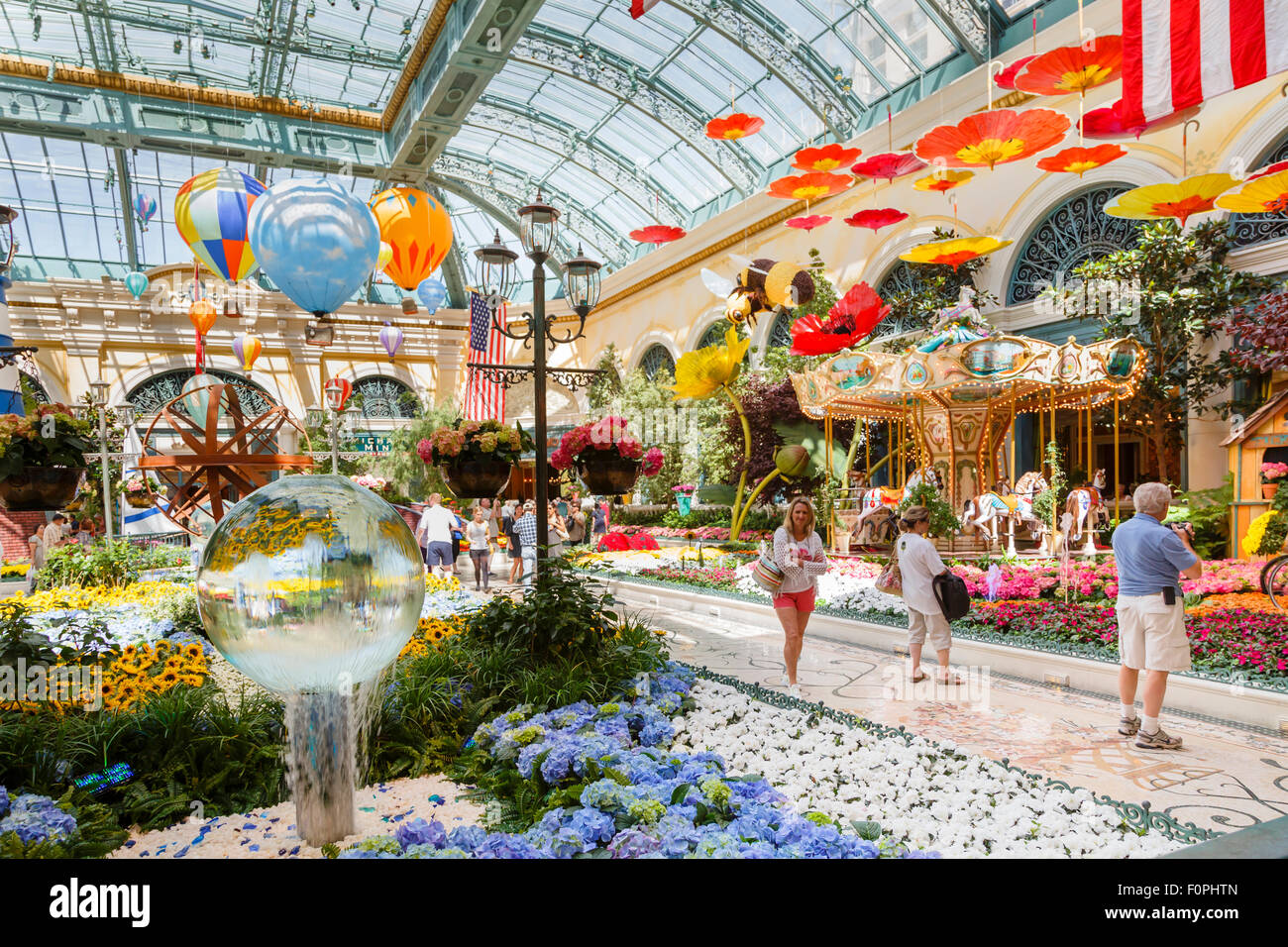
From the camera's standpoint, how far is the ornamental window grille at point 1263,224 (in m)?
12.4

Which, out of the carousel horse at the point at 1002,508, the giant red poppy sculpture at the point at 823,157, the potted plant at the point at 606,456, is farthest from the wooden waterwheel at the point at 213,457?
the carousel horse at the point at 1002,508

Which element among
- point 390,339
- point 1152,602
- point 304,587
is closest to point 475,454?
point 304,587

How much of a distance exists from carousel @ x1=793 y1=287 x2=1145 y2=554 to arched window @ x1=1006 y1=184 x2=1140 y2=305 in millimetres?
2547

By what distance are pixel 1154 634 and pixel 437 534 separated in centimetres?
995

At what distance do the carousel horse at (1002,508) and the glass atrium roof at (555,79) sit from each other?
9234 mm

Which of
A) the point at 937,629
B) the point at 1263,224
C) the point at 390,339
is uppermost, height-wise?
the point at 390,339

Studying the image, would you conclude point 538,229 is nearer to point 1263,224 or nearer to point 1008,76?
point 1008,76

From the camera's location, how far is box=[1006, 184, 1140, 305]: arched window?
48.1 ft

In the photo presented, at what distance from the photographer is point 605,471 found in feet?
19.9

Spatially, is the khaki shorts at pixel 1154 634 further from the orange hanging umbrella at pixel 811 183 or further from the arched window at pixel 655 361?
the arched window at pixel 655 361

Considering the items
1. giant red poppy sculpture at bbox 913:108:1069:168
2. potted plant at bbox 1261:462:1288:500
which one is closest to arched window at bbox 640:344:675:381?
giant red poppy sculpture at bbox 913:108:1069:168

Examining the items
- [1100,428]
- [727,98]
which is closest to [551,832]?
[1100,428]

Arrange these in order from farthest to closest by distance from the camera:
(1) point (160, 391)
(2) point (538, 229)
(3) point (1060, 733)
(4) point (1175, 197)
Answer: (1) point (160, 391)
(4) point (1175, 197)
(2) point (538, 229)
(3) point (1060, 733)
